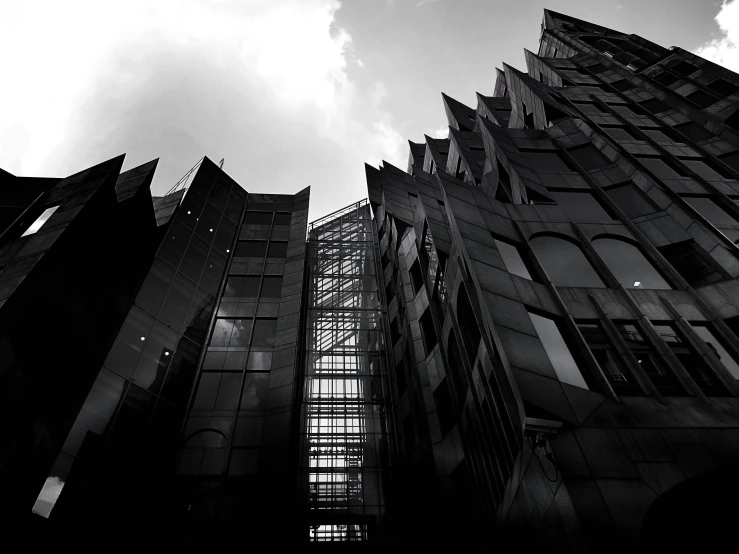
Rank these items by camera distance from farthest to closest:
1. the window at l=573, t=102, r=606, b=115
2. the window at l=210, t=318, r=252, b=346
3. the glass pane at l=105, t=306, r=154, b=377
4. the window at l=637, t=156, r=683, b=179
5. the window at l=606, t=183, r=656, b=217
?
the window at l=573, t=102, r=606, b=115
the window at l=210, t=318, r=252, b=346
the window at l=637, t=156, r=683, b=179
the window at l=606, t=183, r=656, b=217
the glass pane at l=105, t=306, r=154, b=377

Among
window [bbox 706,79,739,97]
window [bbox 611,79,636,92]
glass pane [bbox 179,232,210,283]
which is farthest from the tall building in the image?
window [bbox 611,79,636,92]

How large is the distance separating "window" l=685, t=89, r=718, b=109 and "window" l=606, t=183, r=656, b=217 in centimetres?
1865

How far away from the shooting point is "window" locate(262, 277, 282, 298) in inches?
1121

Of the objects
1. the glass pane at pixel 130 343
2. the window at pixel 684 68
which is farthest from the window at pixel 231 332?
the window at pixel 684 68

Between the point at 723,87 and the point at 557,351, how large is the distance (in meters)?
36.6

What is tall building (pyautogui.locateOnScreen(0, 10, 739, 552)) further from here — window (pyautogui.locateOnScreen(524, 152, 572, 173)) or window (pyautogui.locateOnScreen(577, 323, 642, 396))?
window (pyautogui.locateOnScreen(524, 152, 572, 173))

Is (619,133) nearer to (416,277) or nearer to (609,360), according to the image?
(416,277)

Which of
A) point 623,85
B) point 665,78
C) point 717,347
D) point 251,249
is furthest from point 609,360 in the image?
point 665,78

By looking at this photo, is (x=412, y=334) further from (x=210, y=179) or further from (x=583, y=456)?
(x=210, y=179)

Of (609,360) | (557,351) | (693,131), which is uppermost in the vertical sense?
(693,131)

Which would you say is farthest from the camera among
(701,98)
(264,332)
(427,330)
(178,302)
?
(701,98)

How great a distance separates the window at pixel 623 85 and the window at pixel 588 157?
54.5 feet

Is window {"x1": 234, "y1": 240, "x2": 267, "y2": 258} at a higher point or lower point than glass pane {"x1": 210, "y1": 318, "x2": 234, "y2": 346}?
higher

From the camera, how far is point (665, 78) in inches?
1631
